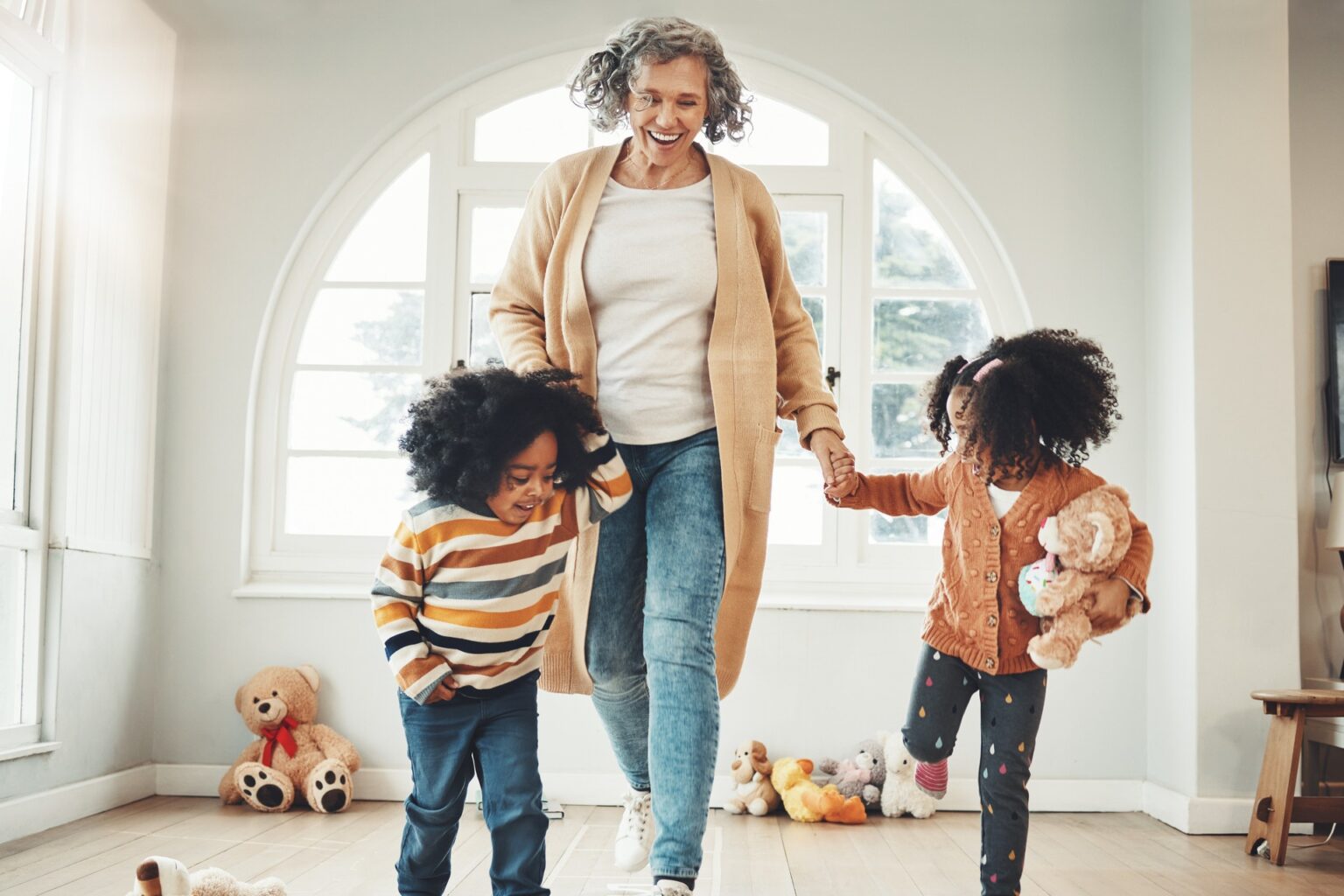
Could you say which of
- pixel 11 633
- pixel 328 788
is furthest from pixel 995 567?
pixel 11 633

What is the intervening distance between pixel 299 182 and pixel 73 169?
2.19ft

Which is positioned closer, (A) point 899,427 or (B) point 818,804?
(B) point 818,804

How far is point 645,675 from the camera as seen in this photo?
210 centimetres

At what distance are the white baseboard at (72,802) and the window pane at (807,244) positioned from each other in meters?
2.38

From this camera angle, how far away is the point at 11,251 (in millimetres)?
3117

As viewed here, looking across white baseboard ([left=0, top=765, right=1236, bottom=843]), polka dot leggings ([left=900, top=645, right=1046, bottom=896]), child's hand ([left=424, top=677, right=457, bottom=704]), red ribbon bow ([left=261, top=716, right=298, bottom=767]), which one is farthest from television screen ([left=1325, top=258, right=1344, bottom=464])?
red ribbon bow ([left=261, top=716, right=298, bottom=767])

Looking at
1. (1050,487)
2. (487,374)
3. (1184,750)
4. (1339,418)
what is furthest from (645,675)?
(1339,418)

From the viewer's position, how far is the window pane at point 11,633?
9.96ft

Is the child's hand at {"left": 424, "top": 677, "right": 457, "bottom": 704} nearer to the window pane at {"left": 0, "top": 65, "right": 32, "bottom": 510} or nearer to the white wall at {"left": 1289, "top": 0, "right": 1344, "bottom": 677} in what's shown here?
the window pane at {"left": 0, "top": 65, "right": 32, "bottom": 510}

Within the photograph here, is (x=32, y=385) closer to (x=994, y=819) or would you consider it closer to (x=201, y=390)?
(x=201, y=390)

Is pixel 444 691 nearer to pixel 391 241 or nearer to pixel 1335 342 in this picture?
pixel 391 241

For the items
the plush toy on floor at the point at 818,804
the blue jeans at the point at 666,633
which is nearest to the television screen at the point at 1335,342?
the plush toy on floor at the point at 818,804

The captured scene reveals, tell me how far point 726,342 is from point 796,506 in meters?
1.77

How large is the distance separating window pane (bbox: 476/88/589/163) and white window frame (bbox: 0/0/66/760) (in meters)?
1.19
